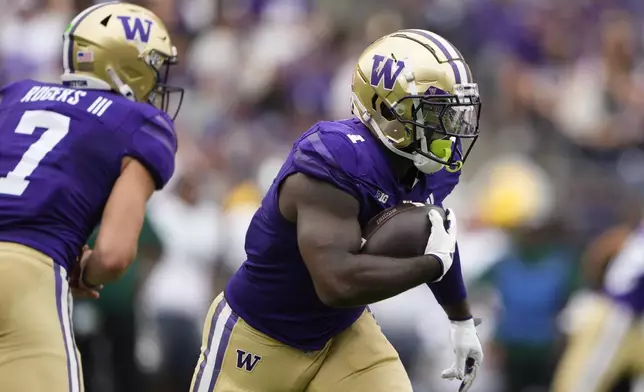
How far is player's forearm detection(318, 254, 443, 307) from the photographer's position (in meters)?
3.33

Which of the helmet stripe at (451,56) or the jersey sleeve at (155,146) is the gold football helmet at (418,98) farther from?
the jersey sleeve at (155,146)

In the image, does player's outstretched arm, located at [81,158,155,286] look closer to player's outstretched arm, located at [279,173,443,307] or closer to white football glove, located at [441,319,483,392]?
player's outstretched arm, located at [279,173,443,307]

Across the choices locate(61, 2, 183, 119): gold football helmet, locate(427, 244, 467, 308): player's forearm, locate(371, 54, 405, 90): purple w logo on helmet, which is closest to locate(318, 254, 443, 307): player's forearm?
locate(371, 54, 405, 90): purple w logo on helmet

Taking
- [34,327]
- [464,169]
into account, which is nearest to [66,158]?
[34,327]

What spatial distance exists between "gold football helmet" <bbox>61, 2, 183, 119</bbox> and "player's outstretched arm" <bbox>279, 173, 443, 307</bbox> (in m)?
1.26

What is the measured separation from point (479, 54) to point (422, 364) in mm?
3248

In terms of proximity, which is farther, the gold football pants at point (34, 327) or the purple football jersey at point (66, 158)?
the purple football jersey at point (66, 158)

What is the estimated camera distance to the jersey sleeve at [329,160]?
134 inches

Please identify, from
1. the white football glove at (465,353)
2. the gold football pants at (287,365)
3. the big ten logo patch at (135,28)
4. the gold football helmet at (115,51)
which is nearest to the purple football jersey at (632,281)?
the white football glove at (465,353)

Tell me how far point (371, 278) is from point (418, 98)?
59 cm

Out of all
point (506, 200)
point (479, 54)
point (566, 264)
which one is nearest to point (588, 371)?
point (566, 264)

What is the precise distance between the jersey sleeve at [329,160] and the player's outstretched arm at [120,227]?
0.79 m

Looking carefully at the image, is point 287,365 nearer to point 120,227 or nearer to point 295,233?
point 295,233

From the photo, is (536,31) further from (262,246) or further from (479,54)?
(262,246)
